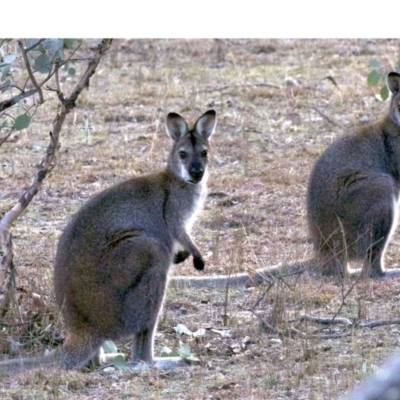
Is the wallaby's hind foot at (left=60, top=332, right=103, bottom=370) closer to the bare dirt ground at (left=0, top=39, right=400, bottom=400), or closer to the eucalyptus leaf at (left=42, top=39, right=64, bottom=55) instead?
the bare dirt ground at (left=0, top=39, right=400, bottom=400)

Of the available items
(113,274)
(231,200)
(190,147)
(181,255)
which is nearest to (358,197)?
(190,147)

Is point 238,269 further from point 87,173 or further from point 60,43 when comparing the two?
point 87,173

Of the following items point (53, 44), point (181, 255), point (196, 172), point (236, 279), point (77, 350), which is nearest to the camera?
point (77, 350)

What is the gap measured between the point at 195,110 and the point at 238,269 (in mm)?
4578

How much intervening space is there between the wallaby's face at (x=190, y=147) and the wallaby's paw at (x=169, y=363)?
46.8 inches

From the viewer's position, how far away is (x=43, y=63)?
17.0 feet

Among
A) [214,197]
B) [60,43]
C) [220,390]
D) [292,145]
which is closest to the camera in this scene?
[220,390]

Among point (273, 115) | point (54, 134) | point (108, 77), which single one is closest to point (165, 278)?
point (54, 134)

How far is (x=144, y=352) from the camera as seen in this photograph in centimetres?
459

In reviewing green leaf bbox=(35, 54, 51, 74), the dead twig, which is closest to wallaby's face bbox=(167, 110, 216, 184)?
the dead twig

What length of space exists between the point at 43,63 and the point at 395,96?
9.07 ft

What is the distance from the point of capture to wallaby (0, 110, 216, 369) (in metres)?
4.45

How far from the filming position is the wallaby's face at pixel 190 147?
17.9 feet

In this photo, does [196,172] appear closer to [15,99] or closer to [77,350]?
[15,99]
